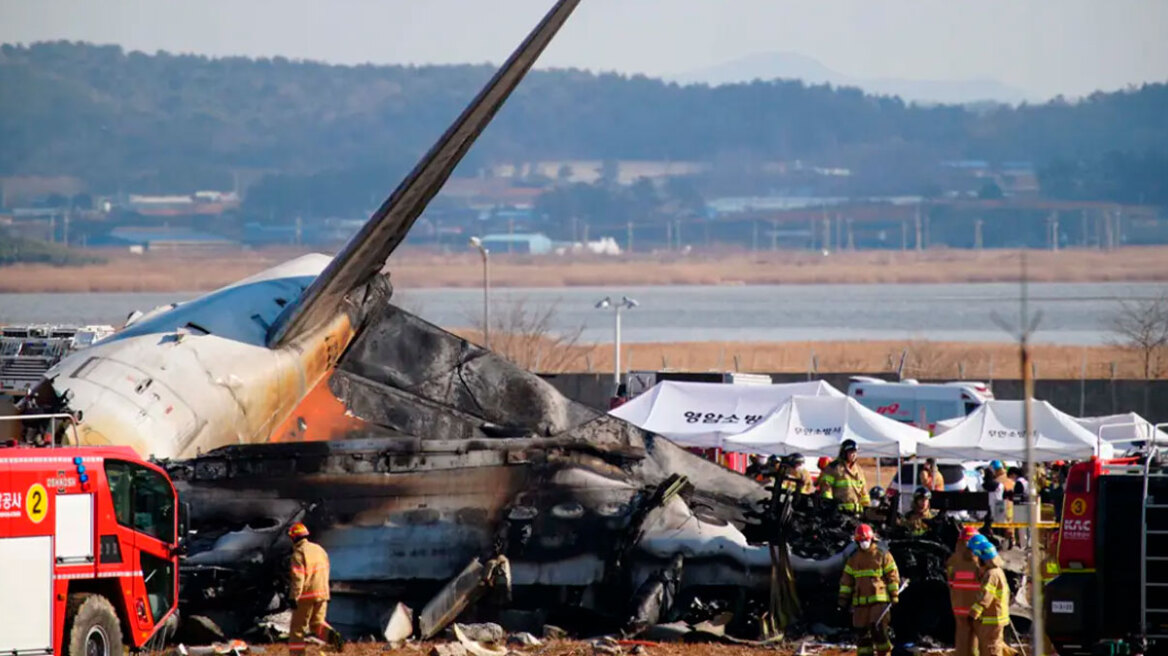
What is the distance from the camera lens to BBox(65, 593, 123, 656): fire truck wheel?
16781 mm

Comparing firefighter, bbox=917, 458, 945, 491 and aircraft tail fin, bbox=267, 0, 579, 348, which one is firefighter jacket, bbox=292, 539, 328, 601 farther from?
firefighter, bbox=917, 458, 945, 491

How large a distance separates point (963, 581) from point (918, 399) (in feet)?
101

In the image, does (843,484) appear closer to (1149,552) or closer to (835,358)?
(1149,552)

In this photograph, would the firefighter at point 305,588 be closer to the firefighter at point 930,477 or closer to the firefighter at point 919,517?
the firefighter at point 919,517

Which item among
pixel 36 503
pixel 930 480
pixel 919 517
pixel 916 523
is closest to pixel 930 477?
pixel 930 480

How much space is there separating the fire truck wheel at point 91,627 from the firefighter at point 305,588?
2.49m

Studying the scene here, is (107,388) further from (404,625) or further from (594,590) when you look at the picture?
(594,590)

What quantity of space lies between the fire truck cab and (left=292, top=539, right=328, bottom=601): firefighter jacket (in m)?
8.49

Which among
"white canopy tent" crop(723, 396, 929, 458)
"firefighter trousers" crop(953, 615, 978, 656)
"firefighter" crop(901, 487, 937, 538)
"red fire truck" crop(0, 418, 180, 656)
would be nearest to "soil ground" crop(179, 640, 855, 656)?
"firefighter" crop(901, 487, 937, 538)

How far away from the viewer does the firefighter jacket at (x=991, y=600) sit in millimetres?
18391

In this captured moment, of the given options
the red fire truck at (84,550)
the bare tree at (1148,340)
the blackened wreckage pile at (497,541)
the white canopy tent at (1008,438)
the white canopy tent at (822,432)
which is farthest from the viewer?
the bare tree at (1148,340)

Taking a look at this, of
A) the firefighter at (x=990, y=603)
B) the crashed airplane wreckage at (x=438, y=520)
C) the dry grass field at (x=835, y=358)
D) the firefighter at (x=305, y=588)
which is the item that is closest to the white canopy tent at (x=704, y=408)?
the crashed airplane wreckage at (x=438, y=520)

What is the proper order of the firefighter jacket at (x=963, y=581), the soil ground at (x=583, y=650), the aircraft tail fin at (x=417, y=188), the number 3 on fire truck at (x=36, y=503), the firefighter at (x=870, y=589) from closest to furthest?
the number 3 on fire truck at (x=36, y=503) < the firefighter jacket at (x=963, y=581) < the firefighter at (x=870, y=589) < the soil ground at (x=583, y=650) < the aircraft tail fin at (x=417, y=188)

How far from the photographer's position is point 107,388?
2262cm
